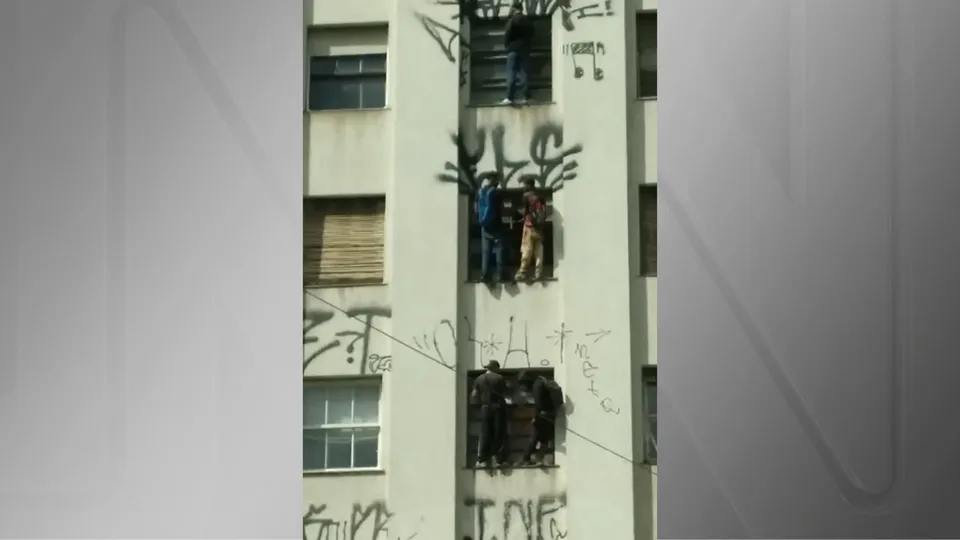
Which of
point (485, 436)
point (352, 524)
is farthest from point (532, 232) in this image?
point (352, 524)

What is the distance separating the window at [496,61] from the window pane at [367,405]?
1629 mm

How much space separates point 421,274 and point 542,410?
94 cm

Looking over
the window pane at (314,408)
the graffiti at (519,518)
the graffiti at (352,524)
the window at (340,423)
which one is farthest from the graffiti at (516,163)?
the graffiti at (352,524)

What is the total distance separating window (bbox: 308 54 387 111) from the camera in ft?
22.1

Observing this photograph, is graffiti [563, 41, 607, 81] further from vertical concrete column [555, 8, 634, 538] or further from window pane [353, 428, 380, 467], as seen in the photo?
window pane [353, 428, 380, 467]

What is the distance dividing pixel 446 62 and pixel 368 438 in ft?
6.64

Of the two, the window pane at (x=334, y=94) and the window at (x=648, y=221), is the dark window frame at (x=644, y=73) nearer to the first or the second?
the window at (x=648, y=221)

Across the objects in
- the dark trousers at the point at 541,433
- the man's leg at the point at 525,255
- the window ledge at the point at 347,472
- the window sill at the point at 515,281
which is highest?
the man's leg at the point at 525,255

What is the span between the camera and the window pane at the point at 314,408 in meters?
6.58

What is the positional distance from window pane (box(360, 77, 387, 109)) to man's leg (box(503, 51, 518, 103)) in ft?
2.16

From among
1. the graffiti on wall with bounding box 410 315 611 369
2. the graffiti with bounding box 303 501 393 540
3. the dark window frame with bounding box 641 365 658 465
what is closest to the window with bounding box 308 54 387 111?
the graffiti on wall with bounding box 410 315 611 369
